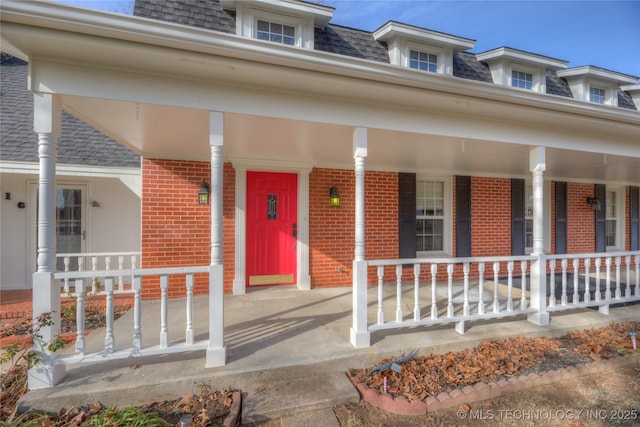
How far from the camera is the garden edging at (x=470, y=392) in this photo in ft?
7.83

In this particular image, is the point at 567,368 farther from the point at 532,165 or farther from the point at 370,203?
the point at 370,203

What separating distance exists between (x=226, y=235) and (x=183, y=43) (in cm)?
327

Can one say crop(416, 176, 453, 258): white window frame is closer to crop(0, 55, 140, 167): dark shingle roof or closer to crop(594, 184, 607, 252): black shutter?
crop(594, 184, 607, 252): black shutter

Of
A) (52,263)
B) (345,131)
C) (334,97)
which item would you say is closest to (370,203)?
(345,131)

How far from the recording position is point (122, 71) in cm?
254

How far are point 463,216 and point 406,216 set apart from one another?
4.34ft

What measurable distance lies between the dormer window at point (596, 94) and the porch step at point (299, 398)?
8.30 meters

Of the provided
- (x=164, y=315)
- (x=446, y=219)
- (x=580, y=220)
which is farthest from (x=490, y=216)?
(x=164, y=315)

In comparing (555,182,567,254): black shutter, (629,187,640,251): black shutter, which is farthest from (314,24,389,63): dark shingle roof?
(629,187,640,251): black shutter

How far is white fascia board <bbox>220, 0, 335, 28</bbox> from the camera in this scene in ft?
13.9

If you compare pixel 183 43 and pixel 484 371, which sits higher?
pixel 183 43

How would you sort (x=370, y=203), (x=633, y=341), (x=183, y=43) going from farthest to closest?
(x=370, y=203), (x=633, y=341), (x=183, y=43)

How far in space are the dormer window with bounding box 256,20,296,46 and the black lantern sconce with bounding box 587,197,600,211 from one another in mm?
7887

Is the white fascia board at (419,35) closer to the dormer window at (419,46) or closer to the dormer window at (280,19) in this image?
the dormer window at (419,46)
